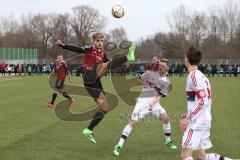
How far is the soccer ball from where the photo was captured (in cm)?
1356

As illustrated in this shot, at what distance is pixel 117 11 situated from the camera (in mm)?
13633

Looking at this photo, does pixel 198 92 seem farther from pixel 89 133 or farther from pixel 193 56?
pixel 89 133

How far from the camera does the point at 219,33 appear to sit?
9238 cm

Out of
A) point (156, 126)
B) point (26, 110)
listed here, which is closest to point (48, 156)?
point (156, 126)

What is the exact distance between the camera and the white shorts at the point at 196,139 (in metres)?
6.99

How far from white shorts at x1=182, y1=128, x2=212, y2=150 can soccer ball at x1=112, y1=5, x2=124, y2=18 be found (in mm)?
7043

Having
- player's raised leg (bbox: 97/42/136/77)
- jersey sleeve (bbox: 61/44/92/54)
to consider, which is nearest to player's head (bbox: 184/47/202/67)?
player's raised leg (bbox: 97/42/136/77)

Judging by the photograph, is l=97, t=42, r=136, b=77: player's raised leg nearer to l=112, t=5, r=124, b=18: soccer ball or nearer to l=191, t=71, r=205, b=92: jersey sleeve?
l=112, t=5, r=124, b=18: soccer ball

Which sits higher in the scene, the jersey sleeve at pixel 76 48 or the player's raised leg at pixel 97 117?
the jersey sleeve at pixel 76 48

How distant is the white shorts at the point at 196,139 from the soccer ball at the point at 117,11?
7.04 metres

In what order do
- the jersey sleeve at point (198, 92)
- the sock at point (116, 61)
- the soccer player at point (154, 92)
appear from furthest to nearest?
the sock at point (116, 61)
the soccer player at point (154, 92)
the jersey sleeve at point (198, 92)

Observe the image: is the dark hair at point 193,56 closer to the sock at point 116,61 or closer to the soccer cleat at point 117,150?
the soccer cleat at point 117,150

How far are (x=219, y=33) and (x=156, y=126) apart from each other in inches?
3200

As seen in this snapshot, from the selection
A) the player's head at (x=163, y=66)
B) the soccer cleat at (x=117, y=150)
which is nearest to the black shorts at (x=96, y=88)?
the player's head at (x=163, y=66)
